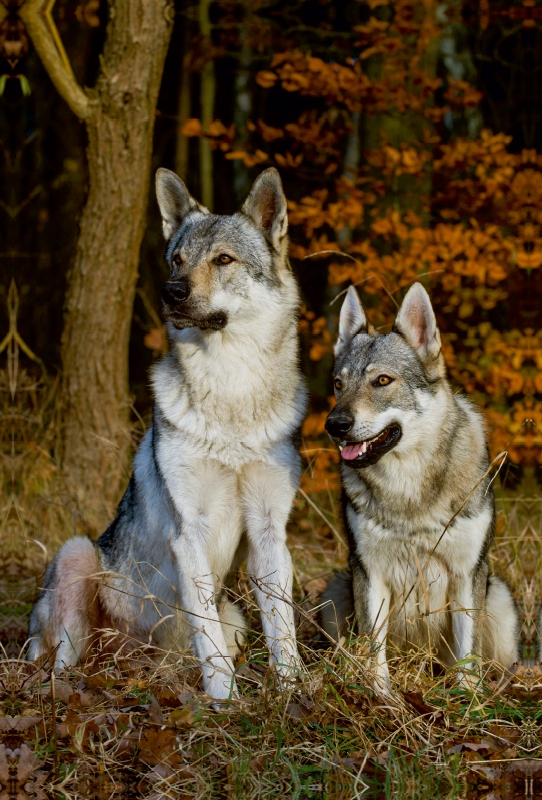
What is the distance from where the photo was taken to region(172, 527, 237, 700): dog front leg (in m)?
3.95

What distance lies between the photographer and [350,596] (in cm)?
462

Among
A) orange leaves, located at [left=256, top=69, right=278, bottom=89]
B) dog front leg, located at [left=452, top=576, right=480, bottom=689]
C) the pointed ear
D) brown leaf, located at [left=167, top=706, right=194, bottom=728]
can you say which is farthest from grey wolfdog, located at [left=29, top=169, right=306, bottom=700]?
orange leaves, located at [left=256, top=69, right=278, bottom=89]

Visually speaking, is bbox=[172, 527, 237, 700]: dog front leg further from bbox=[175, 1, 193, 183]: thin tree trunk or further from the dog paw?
bbox=[175, 1, 193, 183]: thin tree trunk

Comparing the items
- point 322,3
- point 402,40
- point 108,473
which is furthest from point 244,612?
point 322,3

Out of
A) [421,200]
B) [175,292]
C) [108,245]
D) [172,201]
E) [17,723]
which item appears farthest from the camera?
[421,200]

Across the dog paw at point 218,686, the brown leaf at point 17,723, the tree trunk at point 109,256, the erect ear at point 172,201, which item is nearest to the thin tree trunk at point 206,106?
the tree trunk at point 109,256

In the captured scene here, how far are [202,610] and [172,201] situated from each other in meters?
2.31

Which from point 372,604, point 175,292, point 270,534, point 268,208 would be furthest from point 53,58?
point 372,604

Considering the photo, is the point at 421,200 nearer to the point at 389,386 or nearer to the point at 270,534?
the point at 389,386

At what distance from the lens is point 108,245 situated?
6.89 m

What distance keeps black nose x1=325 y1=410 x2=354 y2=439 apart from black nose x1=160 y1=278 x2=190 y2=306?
953 millimetres

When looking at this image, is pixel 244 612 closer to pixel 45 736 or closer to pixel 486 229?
pixel 45 736

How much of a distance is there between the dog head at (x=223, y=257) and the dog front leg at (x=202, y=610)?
1.12 metres

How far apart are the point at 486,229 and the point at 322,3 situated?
15.1 feet
